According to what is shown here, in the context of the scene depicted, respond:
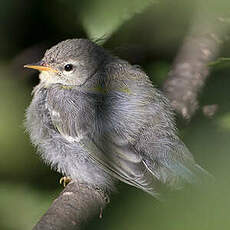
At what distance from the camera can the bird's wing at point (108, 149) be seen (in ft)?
9.58

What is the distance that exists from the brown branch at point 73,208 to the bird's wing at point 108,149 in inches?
8.0

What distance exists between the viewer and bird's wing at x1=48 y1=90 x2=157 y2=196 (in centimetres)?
292

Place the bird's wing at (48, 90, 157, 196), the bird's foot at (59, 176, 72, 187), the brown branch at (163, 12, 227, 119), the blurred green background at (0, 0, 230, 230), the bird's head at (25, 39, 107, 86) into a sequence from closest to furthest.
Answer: the blurred green background at (0, 0, 230, 230) < the bird's wing at (48, 90, 157, 196) < the bird's foot at (59, 176, 72, 187) < the bird's head at (25, 39, 107, 86) < the brown branch at (163, 12, 227, 119)

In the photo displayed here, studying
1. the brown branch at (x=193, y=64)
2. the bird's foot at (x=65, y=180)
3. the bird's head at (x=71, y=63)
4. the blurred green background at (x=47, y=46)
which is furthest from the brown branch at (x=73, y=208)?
the brown branch at (x=193, y=64)

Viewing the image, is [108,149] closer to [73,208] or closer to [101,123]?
[101,123]

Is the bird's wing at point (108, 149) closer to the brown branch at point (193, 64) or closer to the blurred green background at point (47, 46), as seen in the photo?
the blurred green background at point (47, 46)

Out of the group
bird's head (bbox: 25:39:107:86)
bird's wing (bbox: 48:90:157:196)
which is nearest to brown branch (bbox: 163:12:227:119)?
bird's head (bbox: 25:39:107:86)

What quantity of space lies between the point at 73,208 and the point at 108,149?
0.93 metres

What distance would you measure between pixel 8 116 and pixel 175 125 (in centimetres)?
142

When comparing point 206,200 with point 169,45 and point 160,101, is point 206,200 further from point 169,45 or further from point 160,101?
point 169,45

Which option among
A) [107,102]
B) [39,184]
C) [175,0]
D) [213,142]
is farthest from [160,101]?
[213,142]

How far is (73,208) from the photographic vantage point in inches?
86.7

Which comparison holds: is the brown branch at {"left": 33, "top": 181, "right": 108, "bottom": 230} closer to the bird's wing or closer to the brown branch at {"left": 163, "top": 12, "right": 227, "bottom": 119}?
the bird's wing

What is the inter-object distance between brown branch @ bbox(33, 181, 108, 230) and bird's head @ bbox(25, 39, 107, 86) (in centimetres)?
99
